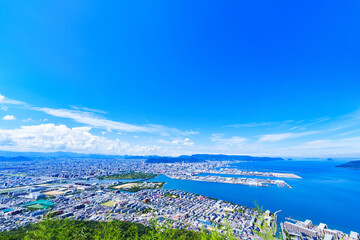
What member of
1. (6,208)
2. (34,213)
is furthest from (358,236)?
(6,208)

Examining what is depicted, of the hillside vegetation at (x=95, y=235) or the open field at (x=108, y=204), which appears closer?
the hillside vegetation at (x=95, y=235)

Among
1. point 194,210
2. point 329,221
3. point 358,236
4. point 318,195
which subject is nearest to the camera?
point 358,236

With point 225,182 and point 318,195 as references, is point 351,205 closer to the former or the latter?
point 318,195

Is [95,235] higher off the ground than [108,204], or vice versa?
[95,235]

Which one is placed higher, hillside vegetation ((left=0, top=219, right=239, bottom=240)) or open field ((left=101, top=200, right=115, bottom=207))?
hillside vegetation ((left=0, top=219, right=239, bottom=240))

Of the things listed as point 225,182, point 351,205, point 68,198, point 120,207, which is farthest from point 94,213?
point 351,205

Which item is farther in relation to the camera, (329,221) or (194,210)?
(194,210)

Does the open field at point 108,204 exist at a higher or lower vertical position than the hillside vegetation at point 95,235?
lower

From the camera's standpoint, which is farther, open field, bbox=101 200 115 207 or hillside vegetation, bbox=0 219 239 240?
open field, bbox=101 200 115 207

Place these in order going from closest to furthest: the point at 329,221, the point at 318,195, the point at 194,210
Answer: the point at 329,221 < the point at 194,210 < the point at 318,195

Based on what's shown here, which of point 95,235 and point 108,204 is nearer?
point 95,235
